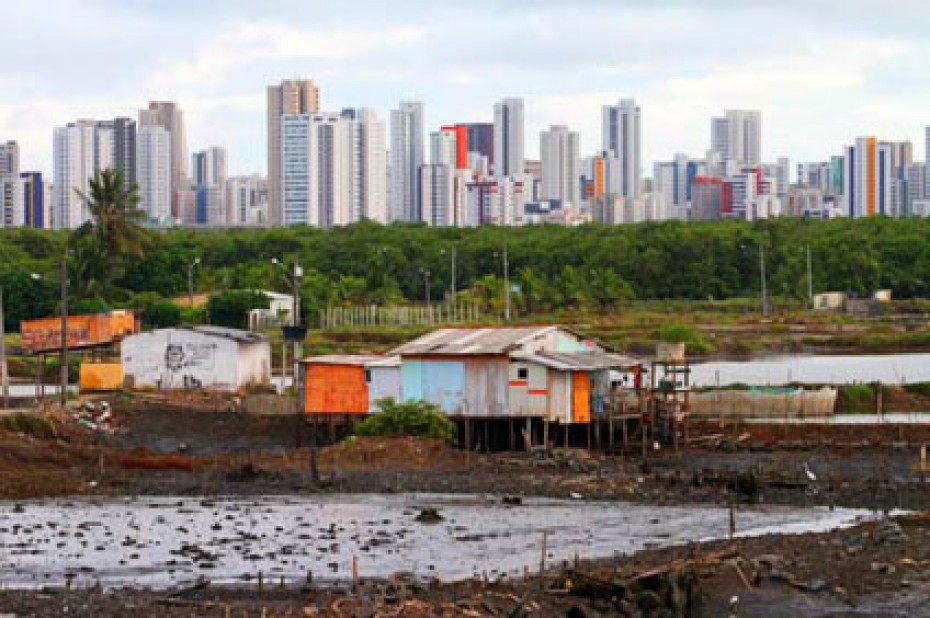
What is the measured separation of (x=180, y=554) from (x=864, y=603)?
1156cm

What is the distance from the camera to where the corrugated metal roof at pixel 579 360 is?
46.6 metres

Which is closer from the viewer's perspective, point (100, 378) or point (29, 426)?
point (29, 426)

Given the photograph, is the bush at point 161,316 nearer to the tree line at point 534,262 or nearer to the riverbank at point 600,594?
the tree line at point 534,262

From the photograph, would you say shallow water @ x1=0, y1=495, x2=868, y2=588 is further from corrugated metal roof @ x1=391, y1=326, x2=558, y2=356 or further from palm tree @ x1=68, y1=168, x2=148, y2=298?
palm tree @ x1=68, y1=168, x2=148, y2=298

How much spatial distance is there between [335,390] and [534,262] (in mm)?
69086

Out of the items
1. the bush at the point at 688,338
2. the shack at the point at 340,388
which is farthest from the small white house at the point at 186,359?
the bush at the point at 688,338

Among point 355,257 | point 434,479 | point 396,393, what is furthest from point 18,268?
point 434,479

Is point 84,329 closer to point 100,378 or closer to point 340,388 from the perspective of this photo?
point 100,378

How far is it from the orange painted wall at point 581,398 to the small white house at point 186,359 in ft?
Result: 54.4

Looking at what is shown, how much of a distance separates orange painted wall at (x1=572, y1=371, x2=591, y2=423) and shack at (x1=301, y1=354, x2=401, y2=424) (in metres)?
5.80

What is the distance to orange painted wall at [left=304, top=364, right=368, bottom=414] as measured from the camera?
50906 millimetres

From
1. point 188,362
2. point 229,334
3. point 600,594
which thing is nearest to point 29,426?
point 188,362

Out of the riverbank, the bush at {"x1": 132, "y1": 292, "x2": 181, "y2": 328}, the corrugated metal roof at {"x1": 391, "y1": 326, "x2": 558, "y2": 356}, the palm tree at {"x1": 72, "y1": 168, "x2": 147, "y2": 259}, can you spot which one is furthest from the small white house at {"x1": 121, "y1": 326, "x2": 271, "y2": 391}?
the riverbank

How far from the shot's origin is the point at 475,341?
1948 inches
